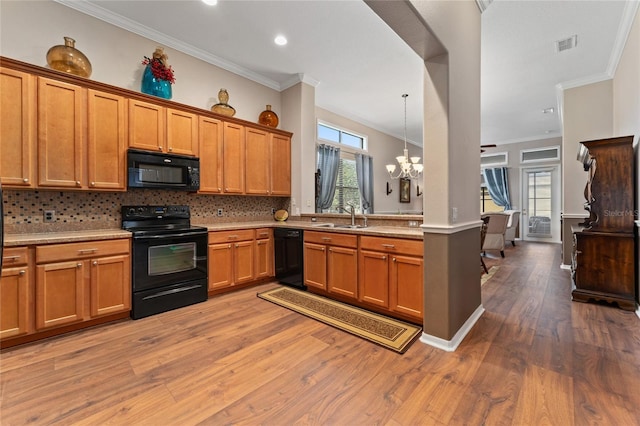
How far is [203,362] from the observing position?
206 centimetres

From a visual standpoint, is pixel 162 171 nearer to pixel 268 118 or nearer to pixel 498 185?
pixel 268 118

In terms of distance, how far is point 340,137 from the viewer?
20.7ft

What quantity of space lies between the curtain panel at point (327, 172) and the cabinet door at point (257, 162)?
1586 mm

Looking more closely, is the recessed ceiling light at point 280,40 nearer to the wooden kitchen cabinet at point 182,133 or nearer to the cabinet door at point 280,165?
the cabinet door at point 280,165

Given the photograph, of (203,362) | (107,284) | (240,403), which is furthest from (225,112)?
(240,403)

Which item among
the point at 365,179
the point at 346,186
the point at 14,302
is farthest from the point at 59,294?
the point at 365,179

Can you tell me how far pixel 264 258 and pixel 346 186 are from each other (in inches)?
124

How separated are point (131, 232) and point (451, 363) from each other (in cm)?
307

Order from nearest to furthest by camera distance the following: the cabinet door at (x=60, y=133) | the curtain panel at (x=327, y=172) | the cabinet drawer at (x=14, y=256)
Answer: the cabinet drawer at (x=14, y=256)
the cabinet door at (x=60, y=133)
the curtain panel at (x=327, y=172)

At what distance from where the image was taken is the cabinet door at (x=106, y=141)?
274 centimetres

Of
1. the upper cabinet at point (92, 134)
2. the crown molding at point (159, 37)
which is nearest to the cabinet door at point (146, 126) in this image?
the upper cabinet at point (92, 134)

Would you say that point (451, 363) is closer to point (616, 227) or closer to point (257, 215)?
point (616, 227)

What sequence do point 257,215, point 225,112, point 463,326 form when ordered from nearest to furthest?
1. point 463,326
2. point 225,112
3. point 257,215

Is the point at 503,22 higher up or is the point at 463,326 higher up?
the point at 503,22
